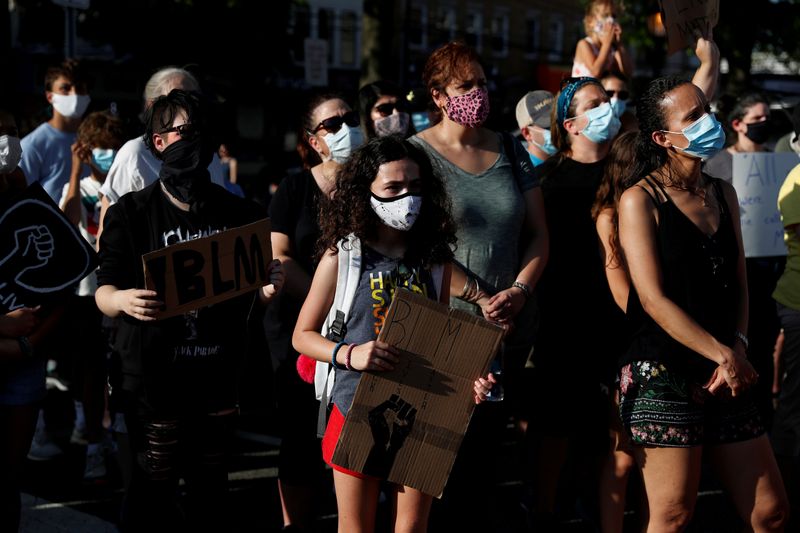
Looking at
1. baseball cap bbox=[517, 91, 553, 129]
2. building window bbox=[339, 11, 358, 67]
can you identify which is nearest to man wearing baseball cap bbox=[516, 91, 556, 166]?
baseball cap bbox=[517, 91, 553, 129]

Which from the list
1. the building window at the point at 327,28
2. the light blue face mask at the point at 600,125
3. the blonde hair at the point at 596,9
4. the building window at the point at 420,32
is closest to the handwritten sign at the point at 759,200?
the light blue face mask at the point at 600,125

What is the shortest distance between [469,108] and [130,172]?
1539mm

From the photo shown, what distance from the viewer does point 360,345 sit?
3.37 meters

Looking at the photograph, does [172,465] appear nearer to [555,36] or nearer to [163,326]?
[163,326]

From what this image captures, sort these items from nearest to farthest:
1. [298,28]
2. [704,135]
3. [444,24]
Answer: [704,135]
[298,28]
[444,24]

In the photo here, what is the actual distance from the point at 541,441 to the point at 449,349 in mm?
1770

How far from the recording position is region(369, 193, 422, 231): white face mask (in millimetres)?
3518

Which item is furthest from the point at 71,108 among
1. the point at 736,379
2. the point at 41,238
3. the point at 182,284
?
the point at 736,379

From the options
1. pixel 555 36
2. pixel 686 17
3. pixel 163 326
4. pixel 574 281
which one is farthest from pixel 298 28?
pixel 163 326

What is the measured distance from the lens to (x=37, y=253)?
12.5 ft

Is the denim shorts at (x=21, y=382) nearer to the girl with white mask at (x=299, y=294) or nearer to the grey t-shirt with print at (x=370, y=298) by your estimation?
the girl with white mask at (x=299, y=294)

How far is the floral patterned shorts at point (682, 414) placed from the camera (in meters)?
3.60

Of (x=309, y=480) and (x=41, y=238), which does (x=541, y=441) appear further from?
(x=41, y=238)

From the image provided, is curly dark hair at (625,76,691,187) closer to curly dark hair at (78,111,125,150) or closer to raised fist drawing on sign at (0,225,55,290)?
raised fist drawing on sign at (0,225,55,290)
